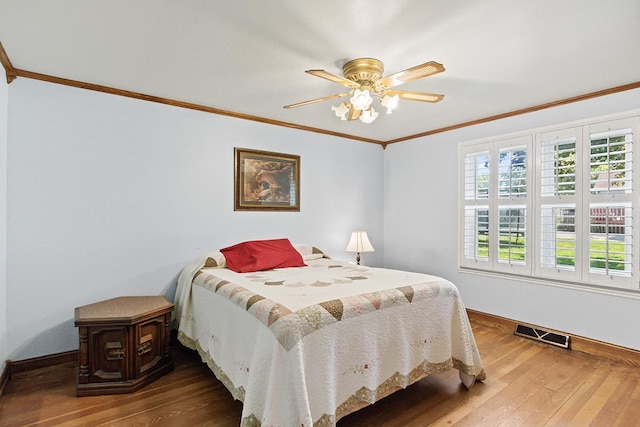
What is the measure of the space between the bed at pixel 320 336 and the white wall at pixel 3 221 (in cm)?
116

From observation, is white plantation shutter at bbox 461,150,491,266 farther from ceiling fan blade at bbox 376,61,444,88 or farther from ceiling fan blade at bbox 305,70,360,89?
ceiling fan blade at bbox 305,70,360,89

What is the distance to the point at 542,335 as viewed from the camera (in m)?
3.22

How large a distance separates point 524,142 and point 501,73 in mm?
1181

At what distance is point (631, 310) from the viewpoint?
2.78m

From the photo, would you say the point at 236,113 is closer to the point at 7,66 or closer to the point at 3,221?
the point at 7,66

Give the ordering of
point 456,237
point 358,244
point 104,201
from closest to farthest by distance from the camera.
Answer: point 104,201
point 456,237
point 358,244

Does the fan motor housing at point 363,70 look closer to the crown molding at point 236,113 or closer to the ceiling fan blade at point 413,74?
the ceiling fan blade at point 413,74

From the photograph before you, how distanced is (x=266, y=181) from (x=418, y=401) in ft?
8.40

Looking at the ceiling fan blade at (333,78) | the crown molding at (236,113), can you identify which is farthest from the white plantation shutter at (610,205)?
the ceiling fan blade at (333,78)

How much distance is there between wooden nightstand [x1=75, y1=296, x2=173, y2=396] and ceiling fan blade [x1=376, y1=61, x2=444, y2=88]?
233 centimetres

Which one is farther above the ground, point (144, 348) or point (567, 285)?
point (567, 285)

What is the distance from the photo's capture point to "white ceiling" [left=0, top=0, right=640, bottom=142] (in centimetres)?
175

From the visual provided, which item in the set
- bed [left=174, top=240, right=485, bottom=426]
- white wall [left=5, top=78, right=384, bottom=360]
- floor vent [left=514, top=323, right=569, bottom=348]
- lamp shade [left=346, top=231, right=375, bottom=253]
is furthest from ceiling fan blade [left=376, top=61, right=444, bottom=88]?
floor vent [left=514, top=323, right=569, bottom=348]

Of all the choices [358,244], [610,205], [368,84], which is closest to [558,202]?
[610,205]
